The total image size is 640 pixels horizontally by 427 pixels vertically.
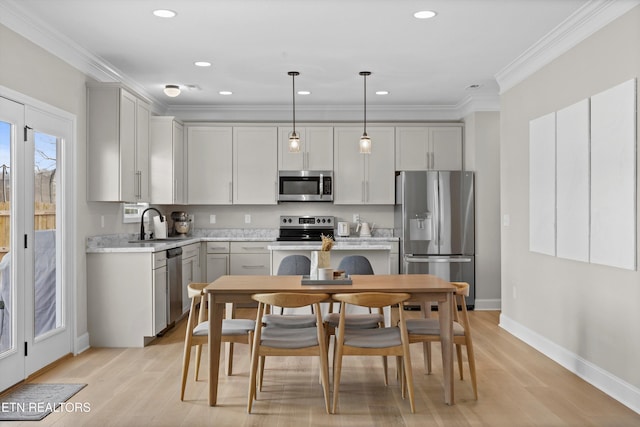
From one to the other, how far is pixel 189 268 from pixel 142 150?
5.18ft

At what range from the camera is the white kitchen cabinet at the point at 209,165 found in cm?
761

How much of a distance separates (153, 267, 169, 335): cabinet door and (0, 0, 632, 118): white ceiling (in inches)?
77.7

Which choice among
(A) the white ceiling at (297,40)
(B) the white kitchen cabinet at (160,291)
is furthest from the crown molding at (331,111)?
(B) the white kitchen cabinet at (160,291)

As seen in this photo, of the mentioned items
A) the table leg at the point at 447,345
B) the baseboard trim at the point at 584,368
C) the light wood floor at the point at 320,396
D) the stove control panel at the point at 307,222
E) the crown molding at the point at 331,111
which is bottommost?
the light wood floor at the point at 320,396

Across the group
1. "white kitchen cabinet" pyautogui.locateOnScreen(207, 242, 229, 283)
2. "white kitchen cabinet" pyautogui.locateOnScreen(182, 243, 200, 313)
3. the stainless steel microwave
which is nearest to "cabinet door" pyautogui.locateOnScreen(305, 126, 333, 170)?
the stainless steel microwave

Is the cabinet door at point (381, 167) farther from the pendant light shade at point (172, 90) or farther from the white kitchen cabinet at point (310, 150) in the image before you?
the pendant light shade at point (172, 90)

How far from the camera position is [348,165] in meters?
7.62

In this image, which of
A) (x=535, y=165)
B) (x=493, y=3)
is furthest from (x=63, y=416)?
(x=535, y=165)

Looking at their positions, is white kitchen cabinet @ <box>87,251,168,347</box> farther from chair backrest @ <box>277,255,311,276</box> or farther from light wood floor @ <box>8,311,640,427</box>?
chair backrest @ <box>277,255,311,276</box>

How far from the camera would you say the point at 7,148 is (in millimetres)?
3865

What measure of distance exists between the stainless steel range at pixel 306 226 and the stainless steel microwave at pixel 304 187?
0.37 m

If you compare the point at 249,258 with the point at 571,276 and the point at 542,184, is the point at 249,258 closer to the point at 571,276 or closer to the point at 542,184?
the point at 542,184

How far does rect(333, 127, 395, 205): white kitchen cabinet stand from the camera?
7598 millimetres

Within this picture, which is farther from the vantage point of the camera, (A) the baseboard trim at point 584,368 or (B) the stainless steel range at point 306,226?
(B) the stainless steel range at point 306,226
